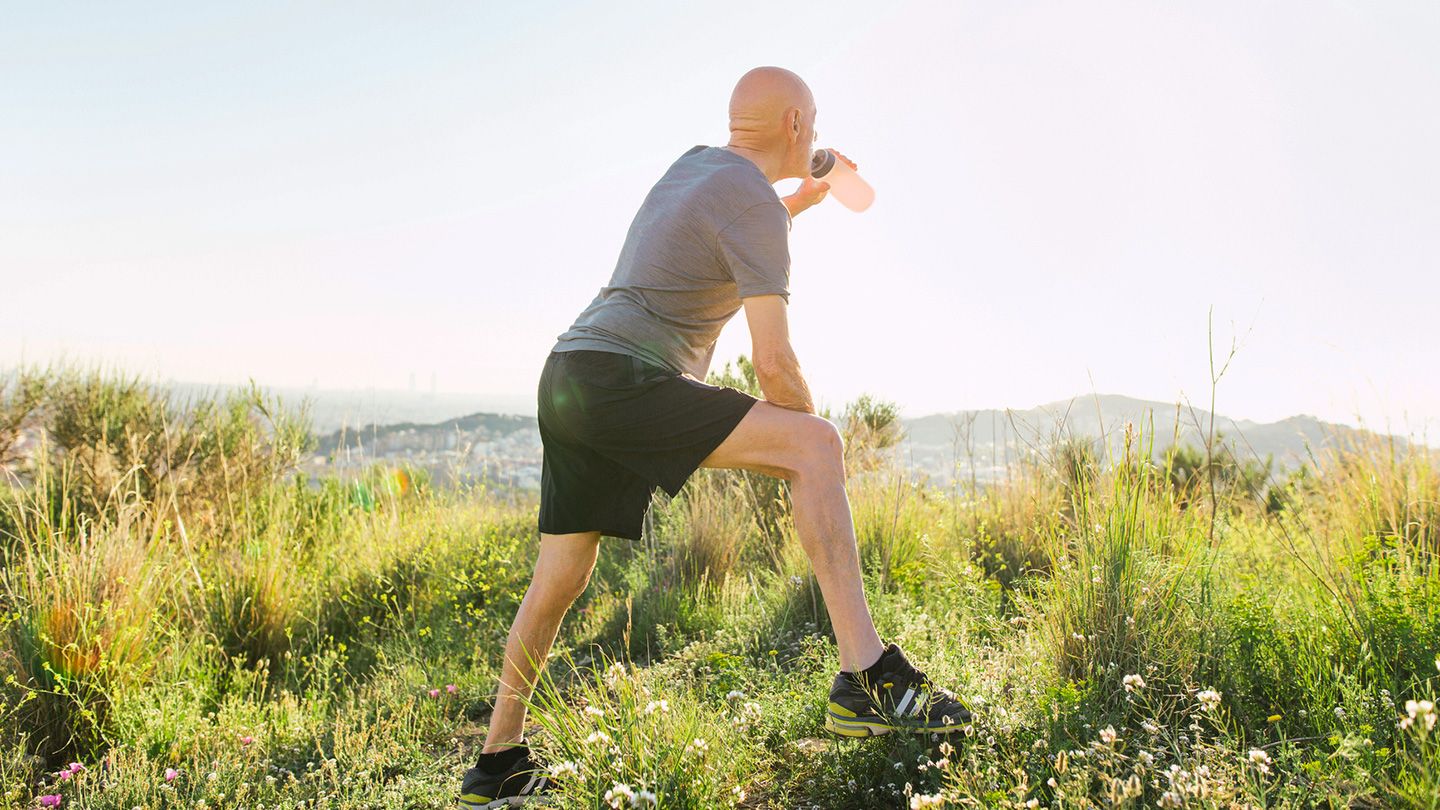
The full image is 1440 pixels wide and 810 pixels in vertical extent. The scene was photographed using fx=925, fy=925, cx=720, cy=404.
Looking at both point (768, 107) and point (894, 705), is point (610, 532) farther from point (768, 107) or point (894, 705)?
point (768, 107)

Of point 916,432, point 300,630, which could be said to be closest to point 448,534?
point 300,630

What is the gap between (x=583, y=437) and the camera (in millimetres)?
2578

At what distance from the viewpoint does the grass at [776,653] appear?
230 cm

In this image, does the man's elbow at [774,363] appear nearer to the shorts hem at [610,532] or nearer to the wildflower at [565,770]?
the shorts hem at [610,532]

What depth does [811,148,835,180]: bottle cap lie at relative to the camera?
10.1 feet

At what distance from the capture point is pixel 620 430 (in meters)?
2.52

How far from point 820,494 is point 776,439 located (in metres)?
0.19

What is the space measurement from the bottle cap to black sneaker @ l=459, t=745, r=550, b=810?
205 centimetres

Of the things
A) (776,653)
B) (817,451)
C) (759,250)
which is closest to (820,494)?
(817,451)

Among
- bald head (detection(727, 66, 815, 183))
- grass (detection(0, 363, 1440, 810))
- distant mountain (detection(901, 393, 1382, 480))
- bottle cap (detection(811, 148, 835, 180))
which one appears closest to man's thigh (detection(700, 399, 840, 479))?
grass (detection(0, 363, 1440, 810))

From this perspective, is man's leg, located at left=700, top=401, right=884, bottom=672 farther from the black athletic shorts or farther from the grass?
the grass

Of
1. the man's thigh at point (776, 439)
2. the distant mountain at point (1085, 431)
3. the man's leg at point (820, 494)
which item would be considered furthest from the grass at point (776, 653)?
the man's thigh at point (776, 439)

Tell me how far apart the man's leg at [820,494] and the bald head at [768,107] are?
840mm

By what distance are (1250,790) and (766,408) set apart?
1409 mm
